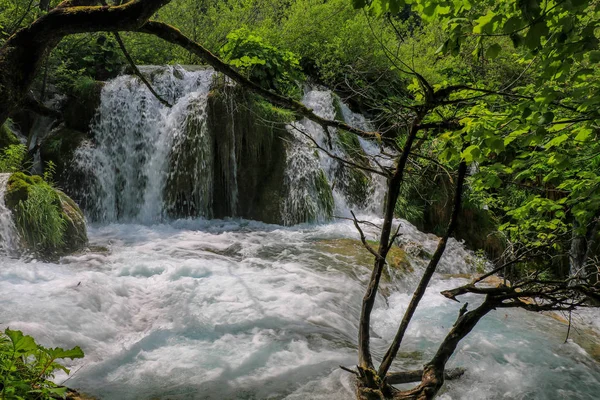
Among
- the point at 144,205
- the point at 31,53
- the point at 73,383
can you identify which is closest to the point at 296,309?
the point at 73,383

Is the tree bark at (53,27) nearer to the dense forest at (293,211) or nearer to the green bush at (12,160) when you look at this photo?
the dense forest at (293,211)

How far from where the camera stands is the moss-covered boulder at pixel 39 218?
20.0 ft

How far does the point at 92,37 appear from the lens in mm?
11867

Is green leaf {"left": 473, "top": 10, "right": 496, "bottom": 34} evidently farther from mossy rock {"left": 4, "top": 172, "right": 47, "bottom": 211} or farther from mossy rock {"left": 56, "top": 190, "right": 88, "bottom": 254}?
mossy rock {"left": 4, "top": 172, "right": 47, "bottom": 211}

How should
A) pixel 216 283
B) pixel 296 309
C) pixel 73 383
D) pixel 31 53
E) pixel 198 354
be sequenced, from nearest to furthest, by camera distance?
pixel 31 53 → pixel 73 383 → pixel 198 354 → pixel 296 309 → pixel 216 283

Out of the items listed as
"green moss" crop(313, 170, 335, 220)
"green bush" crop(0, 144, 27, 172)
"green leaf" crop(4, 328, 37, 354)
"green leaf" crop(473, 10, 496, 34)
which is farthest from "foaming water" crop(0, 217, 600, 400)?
"green moss" crop(313, 170, 335, 220)

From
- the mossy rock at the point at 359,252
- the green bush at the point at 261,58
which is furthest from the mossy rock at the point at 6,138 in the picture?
the mossy rock at the point at 359,252

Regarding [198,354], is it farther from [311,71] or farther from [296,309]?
[311,71]

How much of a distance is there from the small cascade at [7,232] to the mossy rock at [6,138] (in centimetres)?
462

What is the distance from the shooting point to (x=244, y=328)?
4.37 meters

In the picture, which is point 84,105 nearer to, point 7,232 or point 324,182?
point 7,232

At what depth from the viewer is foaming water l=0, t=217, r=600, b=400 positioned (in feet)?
11.1

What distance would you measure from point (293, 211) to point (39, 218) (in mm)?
5638

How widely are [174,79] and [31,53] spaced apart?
31.1 feet
